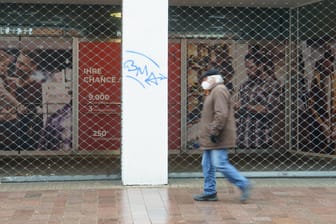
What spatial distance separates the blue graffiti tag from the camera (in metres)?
8.09

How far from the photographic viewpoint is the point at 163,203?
7.22 meters

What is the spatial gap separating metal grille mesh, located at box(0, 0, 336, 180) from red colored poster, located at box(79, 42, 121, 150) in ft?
0.06

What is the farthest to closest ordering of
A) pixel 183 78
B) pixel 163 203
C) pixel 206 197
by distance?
pixel 183 78 → pixel 206 197 → pixel 163 203

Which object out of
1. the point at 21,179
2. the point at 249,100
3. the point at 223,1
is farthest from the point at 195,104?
the point at 21,179

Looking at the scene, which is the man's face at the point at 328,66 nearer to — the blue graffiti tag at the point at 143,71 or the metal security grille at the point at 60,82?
the metal security grille at the point at 60,82

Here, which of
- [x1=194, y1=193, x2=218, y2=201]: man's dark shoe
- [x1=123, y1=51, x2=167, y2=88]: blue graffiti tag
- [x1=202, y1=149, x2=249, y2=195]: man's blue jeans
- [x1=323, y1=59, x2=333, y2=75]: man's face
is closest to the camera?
[x1=202, y1=149, x2=249, y2=195]: man's blue jeans

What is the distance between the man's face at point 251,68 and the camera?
12.0m

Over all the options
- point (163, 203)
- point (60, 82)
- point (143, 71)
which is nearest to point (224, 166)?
point (163, 203)

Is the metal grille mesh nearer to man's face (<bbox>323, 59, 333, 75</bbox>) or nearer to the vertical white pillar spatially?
man's face (<bbox>323, 59, 333, 75</bbox>)

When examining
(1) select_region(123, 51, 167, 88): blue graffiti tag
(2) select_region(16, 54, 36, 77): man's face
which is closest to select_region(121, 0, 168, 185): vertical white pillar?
(1) select_region(123, 51, 167, 88): blue graffiti tag

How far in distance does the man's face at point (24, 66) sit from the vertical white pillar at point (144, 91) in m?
3.94

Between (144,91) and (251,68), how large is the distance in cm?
444

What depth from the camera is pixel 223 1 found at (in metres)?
11.0

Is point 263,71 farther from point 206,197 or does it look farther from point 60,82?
point 206,197
